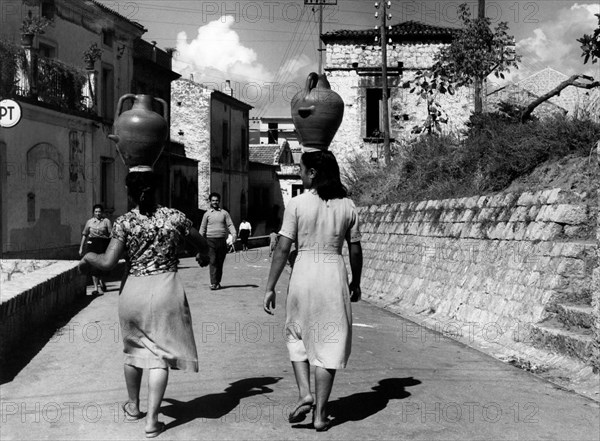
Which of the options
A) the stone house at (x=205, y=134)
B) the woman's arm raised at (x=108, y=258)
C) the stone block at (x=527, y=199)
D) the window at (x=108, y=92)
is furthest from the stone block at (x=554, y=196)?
the stone house at (x=205, y=134)

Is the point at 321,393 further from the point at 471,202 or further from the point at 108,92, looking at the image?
the point at 108,92

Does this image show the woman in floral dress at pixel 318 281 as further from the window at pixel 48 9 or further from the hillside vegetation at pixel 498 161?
the window at pixel 48 9

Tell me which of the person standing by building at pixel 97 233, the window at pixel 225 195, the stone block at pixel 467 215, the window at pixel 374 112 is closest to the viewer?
the stone block at pixel 467 215

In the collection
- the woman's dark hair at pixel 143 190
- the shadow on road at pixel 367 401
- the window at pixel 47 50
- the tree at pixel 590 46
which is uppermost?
the window at pixel 47 50

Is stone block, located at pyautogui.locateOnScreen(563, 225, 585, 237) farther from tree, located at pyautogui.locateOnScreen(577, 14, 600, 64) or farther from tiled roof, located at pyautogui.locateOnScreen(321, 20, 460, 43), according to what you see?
tiled roof, located at pyautogui.locateOnScreen(321, 20, 460, 43)

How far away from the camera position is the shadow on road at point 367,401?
5234mm

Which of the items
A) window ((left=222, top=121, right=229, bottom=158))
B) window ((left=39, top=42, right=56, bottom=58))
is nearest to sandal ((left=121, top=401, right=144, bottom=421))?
window ((left=39, top=42, right=56, bottom=58))

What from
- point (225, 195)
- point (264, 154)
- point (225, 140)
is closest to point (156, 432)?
point (225, 195)

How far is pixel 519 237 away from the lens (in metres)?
9.09

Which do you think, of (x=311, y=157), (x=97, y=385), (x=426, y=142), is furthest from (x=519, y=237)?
(x=426, y=142)

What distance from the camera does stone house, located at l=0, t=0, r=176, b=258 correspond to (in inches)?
775

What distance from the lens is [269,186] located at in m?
53.4

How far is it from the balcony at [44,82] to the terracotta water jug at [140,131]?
6.48m

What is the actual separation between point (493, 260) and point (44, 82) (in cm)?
1564
